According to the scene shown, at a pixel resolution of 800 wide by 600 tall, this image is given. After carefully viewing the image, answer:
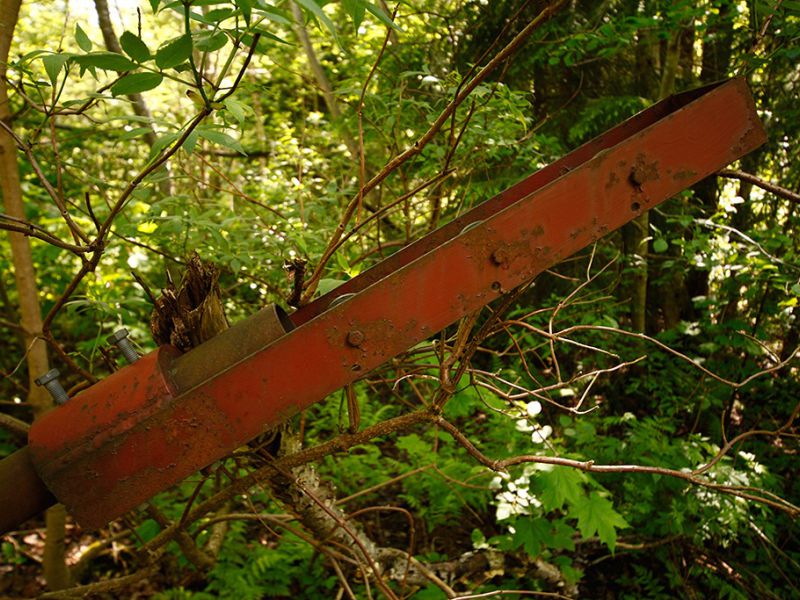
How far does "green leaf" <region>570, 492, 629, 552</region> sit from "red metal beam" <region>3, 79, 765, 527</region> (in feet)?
6.49

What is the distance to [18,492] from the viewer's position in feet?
4.33

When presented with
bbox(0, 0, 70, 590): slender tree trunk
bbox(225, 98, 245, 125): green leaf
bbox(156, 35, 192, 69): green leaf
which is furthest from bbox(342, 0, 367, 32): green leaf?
bbox(0, 0, 70, 590): slender tree trunk

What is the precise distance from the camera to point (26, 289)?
114 inches

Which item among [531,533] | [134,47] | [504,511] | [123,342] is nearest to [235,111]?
[134,47]

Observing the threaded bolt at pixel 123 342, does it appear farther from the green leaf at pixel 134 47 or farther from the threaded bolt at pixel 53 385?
the green leaf at pixel 134 47

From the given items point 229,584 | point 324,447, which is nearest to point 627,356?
point 229,584

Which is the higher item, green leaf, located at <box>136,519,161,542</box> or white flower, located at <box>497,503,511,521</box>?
green leaf, located at <box>136,519,161,542</box>

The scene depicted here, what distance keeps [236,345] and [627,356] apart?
4.36 m

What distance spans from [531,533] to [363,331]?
2262 mm

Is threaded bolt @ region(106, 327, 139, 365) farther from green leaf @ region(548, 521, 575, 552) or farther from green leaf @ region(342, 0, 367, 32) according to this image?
green leaf @ region(548, 521, 575, 552)

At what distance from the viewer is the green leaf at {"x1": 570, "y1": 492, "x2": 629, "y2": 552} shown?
288 cm

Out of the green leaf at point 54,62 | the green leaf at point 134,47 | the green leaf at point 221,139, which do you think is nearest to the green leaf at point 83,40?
the green leaf at point 54,62

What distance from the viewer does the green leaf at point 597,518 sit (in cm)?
288

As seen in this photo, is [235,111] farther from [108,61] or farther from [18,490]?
[18,490]
